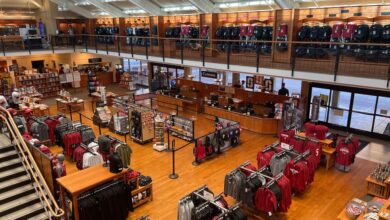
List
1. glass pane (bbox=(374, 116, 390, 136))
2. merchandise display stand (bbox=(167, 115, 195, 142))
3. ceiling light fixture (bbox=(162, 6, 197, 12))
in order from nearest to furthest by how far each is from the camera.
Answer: merchandise display stand (bbox=(167, 115, 195, 142)), glass pane (bbox=(374, 116, 390, 136)), ceiling light fixture (bbox=(162, 6, 197, 12))

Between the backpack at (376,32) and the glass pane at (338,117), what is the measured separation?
3725 mm

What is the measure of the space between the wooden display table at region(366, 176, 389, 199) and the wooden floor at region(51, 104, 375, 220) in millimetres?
307

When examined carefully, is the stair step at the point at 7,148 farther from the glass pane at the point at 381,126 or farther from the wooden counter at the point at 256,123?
the glass pane at the point at 381,126

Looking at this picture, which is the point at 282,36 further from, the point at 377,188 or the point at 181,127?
the point at 377,188

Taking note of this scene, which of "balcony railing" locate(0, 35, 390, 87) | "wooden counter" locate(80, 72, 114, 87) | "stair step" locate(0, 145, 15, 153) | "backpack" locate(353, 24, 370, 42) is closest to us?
"stair step" locate(0, 145, 15, 153)

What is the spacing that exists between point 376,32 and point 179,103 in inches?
384

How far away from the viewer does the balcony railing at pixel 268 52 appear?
877cm

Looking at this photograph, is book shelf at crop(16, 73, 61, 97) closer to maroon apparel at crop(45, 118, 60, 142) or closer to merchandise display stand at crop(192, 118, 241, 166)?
maroon apparel at crop(45, 118, 60, 142)

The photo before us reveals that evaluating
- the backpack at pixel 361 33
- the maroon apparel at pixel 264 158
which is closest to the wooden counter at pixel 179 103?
the maroon apparel at pixel 264 158

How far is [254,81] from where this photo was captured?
15438 mm

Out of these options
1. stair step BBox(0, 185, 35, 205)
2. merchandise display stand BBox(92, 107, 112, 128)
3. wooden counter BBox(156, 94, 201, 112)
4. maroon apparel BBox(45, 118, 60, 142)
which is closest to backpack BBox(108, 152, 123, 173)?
stair step BBox(0, 185, 35, 205)

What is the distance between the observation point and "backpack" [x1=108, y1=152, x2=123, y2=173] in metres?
6.29

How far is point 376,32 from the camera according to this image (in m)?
9.83

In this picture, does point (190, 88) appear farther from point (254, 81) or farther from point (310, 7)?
point (310, 7)
